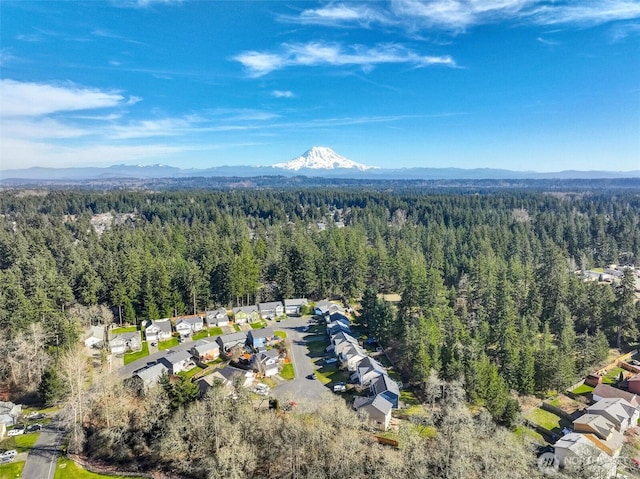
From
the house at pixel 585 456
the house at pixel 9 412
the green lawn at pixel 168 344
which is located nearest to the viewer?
the house at pixel 585 456

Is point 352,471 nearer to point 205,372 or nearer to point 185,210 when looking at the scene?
point 205,372

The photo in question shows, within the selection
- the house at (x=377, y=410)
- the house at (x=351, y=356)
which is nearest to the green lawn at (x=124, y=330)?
the house at (x=351, y=356)

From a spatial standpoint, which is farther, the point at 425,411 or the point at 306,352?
the point at 306,352

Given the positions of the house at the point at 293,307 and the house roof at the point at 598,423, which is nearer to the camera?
the house roof at the point at 598,423

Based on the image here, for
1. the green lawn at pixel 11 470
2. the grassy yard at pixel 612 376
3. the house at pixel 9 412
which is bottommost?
the grassy yard at pixel 612 376

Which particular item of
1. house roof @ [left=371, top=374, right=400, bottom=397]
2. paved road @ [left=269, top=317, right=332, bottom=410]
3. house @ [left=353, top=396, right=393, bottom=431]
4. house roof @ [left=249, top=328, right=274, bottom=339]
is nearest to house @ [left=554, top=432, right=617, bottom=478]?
house @ [left=353, top=396, right=393, bottom=431]

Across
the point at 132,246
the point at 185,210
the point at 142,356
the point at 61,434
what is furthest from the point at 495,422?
the point at 185,210

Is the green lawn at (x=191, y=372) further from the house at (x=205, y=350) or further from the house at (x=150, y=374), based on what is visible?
the house at (x=150, y=374)
